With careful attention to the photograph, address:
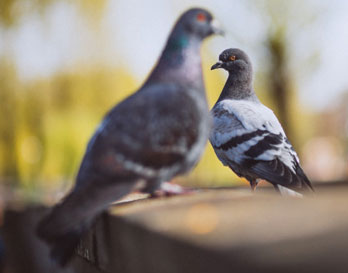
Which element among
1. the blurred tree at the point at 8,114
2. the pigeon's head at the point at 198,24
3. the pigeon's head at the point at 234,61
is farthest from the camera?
the blurred tree at the point at 8,114

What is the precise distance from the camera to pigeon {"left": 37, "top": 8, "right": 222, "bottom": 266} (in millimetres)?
1061

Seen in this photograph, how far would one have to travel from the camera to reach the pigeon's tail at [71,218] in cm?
104

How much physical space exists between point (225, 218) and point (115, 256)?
0.47 meters

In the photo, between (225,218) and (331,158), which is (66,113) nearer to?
(331,158)

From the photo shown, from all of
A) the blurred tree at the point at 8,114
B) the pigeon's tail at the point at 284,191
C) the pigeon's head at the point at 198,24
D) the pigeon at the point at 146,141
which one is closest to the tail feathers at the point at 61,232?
the pigeon at the point at 146,141

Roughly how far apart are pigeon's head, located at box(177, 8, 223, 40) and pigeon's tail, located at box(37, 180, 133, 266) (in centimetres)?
49

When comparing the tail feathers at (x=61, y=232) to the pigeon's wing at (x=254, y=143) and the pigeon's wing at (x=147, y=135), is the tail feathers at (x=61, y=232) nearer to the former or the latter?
the pigeon's wing at (x=147, y=135)

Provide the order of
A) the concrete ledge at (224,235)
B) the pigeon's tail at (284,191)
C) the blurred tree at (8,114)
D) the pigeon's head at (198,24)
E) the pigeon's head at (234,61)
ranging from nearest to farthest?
the concrete ledge at (224,235) → the pigeon's head at (198,24) → the pigeon's tail at (284,191) → the pigeon's head at (234,61) → the blurred tree at (8,114)

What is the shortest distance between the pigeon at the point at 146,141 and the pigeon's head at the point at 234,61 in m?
0.42

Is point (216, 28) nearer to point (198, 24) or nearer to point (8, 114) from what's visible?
point (198, 24)

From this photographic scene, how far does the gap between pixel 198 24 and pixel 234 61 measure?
448mm

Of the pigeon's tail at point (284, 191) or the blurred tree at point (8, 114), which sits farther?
the blurred tree at point (8, 114)

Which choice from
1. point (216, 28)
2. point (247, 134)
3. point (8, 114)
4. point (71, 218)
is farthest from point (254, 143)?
point (8, 114)

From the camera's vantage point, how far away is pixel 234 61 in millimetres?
1646
